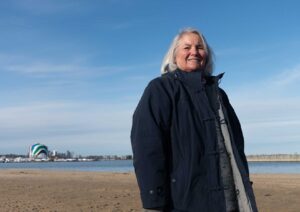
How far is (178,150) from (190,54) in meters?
0.79

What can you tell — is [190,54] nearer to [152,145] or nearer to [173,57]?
[173,57]

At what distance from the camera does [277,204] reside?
1295cm

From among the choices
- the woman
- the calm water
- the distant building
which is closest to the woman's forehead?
the woman

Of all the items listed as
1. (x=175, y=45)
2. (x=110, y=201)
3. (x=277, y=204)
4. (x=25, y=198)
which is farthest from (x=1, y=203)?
(x=175, y=45)

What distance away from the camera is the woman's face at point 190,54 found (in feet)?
10.7

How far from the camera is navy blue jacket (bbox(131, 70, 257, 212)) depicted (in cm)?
273

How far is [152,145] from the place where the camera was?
2.77 meters

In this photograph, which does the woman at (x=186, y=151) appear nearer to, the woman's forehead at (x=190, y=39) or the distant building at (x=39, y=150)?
the woman's forehead at (x=190, y=39)

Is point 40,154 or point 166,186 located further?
point 40,154

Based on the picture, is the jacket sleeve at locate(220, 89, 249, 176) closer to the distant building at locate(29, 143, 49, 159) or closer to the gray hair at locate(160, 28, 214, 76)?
the gray hair at locate(160, 28, 214, 76)

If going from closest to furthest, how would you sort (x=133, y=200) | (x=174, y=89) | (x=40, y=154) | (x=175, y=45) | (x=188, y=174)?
(x=188, y=174) < (x=174, y=89) < (x=175, y=45) < (x=133, y=200) < (x=40, y=154)

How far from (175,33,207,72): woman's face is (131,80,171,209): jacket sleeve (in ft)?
1.28

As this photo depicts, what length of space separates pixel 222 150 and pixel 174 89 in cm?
49

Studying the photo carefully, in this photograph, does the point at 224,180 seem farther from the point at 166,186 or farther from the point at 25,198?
the point at 25,198
